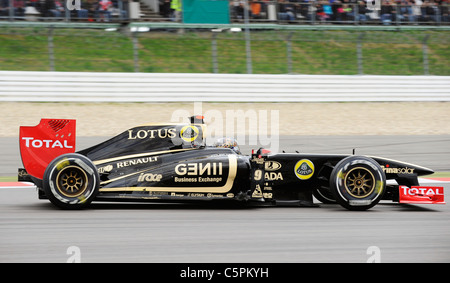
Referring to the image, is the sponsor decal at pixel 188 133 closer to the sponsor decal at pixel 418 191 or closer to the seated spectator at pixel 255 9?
the sponsor decal at pixel 418 191

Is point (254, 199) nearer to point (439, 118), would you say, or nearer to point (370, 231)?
point (370, 231)

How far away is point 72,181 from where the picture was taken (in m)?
6.78

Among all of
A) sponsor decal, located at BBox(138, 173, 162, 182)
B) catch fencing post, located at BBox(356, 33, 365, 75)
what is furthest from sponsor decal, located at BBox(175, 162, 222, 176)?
catch fencing post, located at BBox(356, 33, 365, 75)

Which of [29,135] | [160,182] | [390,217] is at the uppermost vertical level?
[29,135]

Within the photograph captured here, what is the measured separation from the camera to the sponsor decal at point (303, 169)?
7277mm

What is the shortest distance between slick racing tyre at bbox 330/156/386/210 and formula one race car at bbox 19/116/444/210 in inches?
0.4

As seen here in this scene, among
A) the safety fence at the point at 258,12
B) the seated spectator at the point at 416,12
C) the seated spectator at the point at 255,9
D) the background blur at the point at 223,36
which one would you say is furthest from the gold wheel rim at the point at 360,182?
the seated spectator at the point at 416,12

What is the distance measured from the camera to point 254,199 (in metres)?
7.15

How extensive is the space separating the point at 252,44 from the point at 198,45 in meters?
2.00

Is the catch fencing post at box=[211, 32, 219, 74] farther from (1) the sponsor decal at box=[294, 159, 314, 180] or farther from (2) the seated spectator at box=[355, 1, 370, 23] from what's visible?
(1) the sponsor decal at box=[294, 159, 314, 180]

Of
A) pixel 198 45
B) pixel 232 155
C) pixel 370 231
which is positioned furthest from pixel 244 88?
pixel 370 231

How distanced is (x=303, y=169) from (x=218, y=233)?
1780 millimetres

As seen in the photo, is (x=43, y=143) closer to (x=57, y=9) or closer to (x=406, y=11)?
(x=57, y=9)

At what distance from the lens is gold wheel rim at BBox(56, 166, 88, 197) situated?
6.73m
